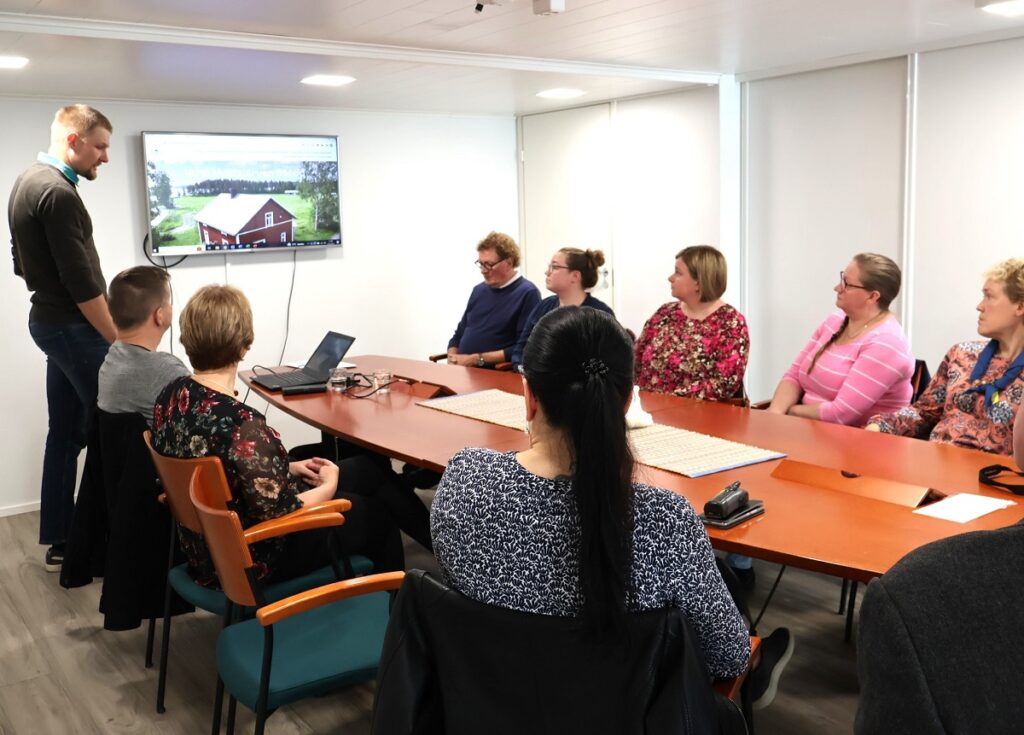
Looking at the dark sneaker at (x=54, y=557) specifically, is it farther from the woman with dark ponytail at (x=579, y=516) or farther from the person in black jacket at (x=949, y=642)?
the person in black jacket at (x=949, y=642)

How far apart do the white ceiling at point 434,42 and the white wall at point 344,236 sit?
333 mm

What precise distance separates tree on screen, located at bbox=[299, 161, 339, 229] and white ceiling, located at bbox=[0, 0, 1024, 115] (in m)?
0.58

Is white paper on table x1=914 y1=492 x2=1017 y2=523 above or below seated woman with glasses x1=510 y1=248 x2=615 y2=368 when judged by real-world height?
below

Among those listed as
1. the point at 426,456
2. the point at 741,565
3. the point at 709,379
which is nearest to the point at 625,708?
the point at 426,456

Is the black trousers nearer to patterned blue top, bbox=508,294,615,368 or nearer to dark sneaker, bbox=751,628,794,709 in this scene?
dark sneaker, bbox=751,628,794,709

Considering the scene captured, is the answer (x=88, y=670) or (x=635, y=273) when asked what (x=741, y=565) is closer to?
(x=88, y=670)

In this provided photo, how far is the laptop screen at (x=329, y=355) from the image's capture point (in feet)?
14.6

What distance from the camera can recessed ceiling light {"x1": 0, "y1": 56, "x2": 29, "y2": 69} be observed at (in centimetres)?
418

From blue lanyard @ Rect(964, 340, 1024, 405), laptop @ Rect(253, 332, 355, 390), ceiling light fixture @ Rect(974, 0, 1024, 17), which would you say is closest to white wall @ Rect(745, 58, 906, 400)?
ceiling light fixture @ Rect(974, 0, 1024, 17)

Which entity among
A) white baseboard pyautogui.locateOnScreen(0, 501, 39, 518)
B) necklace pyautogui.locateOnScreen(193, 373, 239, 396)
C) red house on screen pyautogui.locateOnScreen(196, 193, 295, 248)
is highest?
red house on screen pyautogui.locateOnScreen(196, 193, 295, 248)

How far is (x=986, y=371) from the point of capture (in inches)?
129

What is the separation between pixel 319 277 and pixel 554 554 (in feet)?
17.4

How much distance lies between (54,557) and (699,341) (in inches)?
118

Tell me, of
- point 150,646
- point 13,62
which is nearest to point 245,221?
point 13,62
